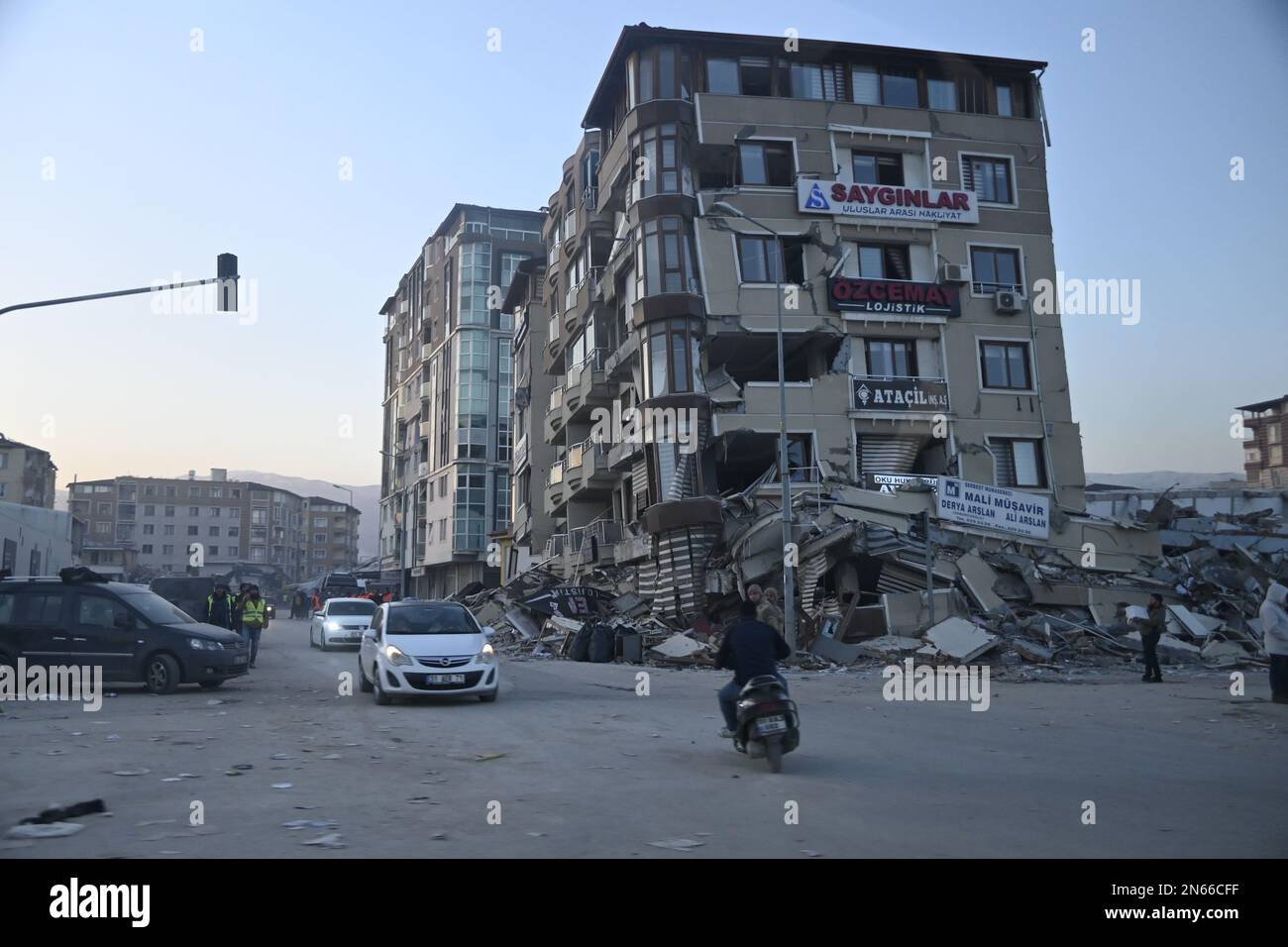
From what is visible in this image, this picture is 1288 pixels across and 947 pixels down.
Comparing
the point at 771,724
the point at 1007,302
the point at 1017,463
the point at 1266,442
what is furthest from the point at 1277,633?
the point at 1266,442

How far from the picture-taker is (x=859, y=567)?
29312mm

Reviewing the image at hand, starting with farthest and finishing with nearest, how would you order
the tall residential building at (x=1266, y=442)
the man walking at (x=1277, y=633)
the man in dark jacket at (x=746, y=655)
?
the tall residential building at (x=1266, y=442), the man walking at (x=1277, y=633), the man in dark jacket at (x=746, y=655)

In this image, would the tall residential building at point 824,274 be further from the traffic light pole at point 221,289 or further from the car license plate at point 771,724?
the car license plate at point 771,724

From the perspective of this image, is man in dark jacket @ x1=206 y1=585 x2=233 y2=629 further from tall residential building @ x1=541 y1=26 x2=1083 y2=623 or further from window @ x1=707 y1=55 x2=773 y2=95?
window @ x1=707 y1=55 x2=773 y2=95

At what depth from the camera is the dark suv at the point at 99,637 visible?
15859 millimetres

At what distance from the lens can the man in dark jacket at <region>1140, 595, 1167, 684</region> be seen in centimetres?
1883

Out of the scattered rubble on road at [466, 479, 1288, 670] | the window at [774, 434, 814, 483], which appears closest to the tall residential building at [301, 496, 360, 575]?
the scattered rubble on road at [466, 479, 1288, 670]

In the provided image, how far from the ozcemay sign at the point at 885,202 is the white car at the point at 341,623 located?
19.9 m

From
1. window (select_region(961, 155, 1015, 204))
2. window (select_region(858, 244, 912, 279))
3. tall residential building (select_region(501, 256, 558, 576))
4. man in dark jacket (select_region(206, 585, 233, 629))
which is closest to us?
man in dark jacket (select_region(206, 585, 233, 629))

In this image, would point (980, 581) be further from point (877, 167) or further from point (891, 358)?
point (877, 167)

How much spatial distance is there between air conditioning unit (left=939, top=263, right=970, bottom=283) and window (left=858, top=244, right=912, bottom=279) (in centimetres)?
114

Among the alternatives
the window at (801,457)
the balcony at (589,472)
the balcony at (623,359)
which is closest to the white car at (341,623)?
the balcony at (589,472)
